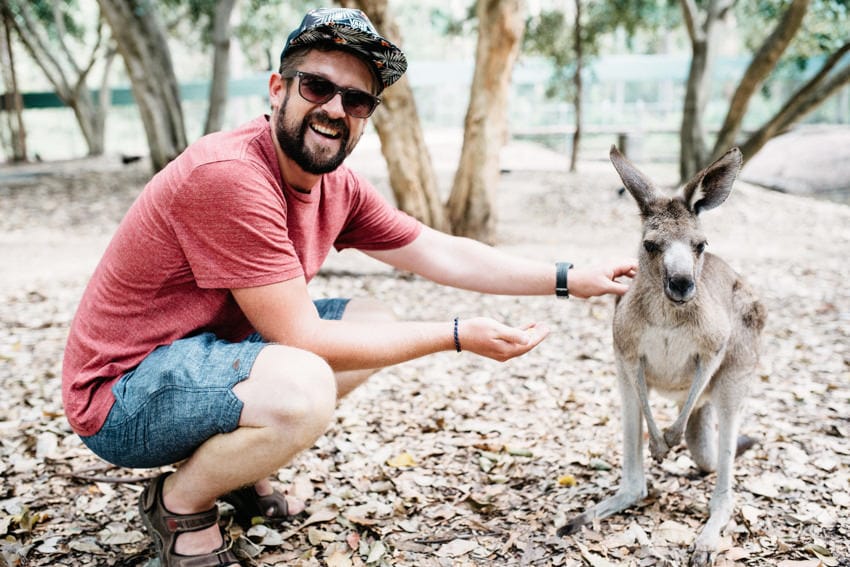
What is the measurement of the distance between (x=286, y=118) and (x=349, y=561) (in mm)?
1203

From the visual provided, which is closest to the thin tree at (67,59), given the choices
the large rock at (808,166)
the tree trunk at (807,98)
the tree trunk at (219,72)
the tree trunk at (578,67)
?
the tree trunk at (219,72)

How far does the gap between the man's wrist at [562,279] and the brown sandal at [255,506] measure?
106 cm

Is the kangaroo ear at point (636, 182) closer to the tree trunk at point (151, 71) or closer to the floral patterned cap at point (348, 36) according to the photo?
the floral patterned cap at point (348, 36)

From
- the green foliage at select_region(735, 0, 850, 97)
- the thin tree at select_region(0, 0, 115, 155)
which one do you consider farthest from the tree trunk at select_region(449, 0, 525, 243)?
the thin tree at select_region(0, 0, 115, 155)

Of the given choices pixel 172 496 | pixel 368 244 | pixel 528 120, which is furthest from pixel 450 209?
pixel 528 120

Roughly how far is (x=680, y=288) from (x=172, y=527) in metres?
1.38

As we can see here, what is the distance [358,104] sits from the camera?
76.0 inches

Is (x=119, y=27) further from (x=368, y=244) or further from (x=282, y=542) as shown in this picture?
(x=282, y=542)

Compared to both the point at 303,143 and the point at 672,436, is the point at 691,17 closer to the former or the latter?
the point at 672,436

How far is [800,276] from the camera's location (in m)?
5.04

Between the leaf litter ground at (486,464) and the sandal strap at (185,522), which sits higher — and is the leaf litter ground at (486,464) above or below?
below

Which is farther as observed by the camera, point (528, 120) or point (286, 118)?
point (528, 120)

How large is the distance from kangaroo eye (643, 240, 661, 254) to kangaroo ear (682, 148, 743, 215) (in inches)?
5.7

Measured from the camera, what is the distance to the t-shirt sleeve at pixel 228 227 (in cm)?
172
